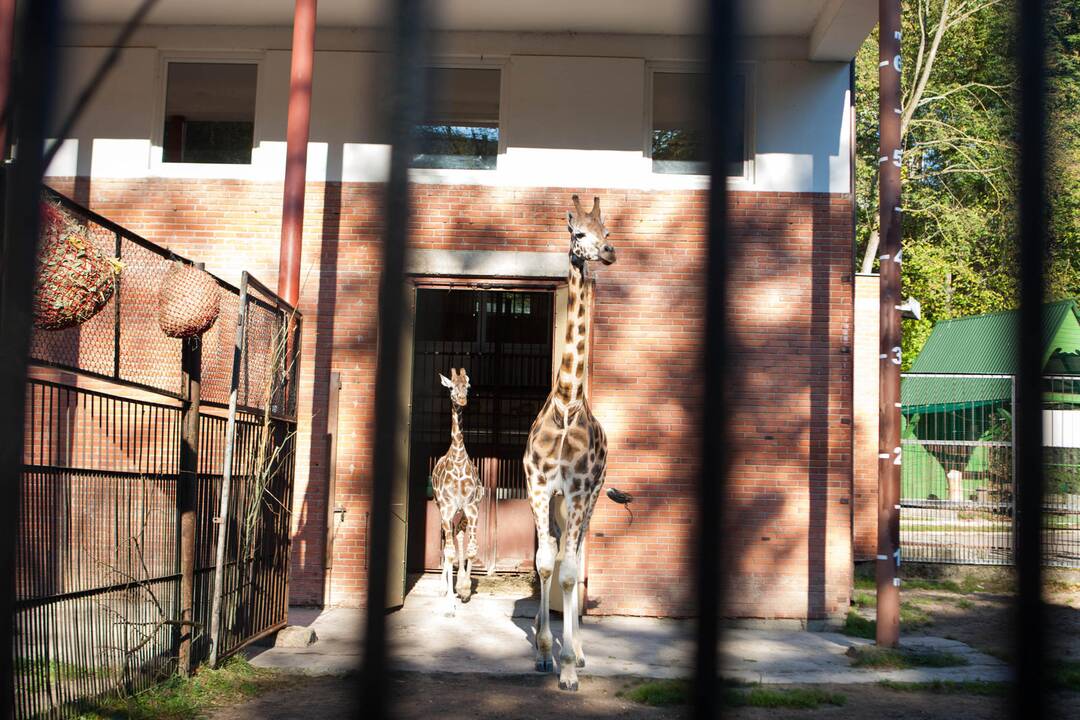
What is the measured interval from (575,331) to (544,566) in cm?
178

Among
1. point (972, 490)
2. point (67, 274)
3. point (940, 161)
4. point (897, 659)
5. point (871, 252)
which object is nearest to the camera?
point (67, 274)

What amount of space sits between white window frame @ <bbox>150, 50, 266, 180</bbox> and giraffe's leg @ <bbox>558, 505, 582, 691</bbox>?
493 centimetres

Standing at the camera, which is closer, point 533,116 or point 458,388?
point 533,116

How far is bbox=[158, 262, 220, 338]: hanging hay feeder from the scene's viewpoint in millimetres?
5418

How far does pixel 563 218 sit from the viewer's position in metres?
10.0

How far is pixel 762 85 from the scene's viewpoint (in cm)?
983

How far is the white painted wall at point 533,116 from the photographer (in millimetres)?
9875

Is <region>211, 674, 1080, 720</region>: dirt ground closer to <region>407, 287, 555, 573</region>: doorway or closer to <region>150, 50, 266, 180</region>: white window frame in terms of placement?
Result: <region>150, 50, 266, 180</region>: white window frame

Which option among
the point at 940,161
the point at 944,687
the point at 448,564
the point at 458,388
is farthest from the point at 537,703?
the point at 940,161

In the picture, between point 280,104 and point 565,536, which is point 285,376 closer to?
point 565,536

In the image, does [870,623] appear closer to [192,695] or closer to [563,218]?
[563,218]

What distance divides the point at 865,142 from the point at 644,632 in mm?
18971

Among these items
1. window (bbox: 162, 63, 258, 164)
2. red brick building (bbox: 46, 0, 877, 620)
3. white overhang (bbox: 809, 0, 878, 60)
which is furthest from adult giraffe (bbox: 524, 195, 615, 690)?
window (bbox: 162, 63, 258, 164)

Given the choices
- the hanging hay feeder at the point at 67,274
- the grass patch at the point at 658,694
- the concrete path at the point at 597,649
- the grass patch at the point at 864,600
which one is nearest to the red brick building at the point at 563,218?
the concrete path at the point at 597,649
